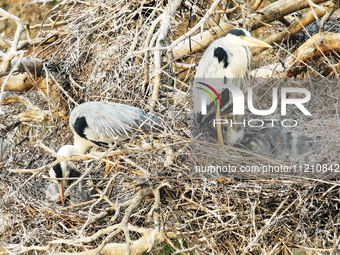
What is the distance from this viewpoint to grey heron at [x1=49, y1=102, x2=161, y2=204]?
10.2 ft

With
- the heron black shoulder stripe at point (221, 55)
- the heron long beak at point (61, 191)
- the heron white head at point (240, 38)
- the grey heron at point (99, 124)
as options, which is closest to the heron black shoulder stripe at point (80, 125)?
the grey heron at point (99, 124)

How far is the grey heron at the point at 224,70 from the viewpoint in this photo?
2893mm

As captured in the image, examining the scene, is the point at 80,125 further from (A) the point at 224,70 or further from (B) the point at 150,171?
(A) the point at 224,70

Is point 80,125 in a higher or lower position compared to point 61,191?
higher

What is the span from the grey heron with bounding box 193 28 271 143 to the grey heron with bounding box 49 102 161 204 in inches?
12.3

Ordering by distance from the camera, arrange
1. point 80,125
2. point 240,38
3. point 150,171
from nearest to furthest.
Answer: point 150,171 < point 240,38 < point 80,125

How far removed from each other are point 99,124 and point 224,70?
35.0 inches

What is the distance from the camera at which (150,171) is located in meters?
2.62

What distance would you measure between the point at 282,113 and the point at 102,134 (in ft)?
3.88

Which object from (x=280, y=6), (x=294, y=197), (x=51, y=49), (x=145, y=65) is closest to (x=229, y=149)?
(x=294, y=197)

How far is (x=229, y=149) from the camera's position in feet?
8.30

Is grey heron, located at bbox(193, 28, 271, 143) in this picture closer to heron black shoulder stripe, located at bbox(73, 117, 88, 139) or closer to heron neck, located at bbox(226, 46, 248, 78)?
heron neck, located at bbox(226, 46, 248, 78)

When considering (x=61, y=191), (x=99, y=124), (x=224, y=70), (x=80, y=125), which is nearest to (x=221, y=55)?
(x=224, y=70)

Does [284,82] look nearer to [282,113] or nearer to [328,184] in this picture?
[282,113]
